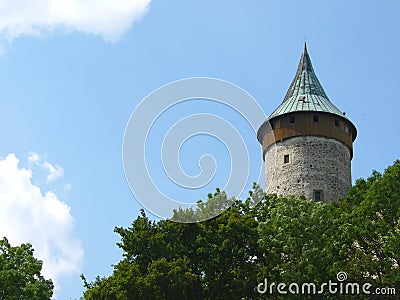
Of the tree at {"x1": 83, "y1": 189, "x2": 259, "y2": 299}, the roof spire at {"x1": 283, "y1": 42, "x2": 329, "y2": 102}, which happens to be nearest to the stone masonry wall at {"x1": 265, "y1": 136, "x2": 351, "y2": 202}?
the roof spire at {"x1": 283, "y1": 42, "x2": 329, "y2": 102}

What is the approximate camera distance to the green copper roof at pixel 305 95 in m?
46.0

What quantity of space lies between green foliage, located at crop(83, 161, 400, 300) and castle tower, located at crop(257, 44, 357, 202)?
13.6 m

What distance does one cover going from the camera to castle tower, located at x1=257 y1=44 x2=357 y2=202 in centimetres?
4297

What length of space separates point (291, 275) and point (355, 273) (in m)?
2.22

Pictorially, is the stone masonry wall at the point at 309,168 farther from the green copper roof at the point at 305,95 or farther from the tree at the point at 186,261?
the tree at the point at 186,261

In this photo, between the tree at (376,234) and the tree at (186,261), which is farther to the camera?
the tree at (376,234)

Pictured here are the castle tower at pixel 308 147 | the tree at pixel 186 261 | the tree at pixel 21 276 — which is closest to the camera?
the tree at pixel 186 261

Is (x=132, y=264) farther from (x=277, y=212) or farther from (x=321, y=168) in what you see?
(x=321, y=168)

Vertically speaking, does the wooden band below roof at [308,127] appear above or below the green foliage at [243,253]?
above

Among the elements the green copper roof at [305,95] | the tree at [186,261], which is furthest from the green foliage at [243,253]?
the green copper roof at [305,95]

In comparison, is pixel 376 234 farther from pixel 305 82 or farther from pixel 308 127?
pixel 305 82

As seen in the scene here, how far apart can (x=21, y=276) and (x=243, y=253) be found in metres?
9.62

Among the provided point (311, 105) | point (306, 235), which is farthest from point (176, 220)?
point (311, 105)

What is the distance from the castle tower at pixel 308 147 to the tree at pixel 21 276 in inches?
622
